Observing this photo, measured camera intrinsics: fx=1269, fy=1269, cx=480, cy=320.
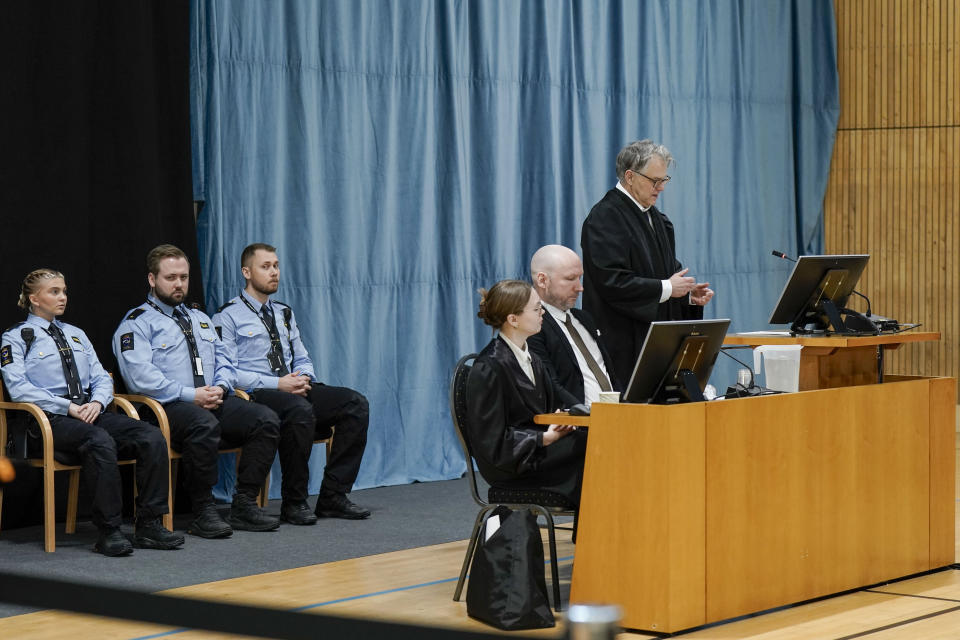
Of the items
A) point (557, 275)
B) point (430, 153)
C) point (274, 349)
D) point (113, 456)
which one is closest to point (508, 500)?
point (557, 275)

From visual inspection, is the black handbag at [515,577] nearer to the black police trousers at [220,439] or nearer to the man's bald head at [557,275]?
the man's bald head at [557,275]

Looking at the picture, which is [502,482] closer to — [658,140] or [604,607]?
[604,607]

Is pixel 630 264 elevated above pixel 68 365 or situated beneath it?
elevated above

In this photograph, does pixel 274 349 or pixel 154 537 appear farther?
pixel 274 349

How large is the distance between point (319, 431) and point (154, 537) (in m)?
1.08

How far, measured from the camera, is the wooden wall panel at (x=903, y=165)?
898 centimetres

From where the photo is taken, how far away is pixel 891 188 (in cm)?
918

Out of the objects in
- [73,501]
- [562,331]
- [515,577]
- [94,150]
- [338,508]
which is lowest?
[338,508]

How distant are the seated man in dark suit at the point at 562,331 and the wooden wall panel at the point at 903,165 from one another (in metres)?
5.31

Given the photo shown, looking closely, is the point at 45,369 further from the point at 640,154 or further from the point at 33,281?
the point at 640,154

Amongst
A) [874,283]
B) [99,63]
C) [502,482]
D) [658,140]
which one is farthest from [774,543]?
[874,283]

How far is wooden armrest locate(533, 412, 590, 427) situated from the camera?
3.69 m

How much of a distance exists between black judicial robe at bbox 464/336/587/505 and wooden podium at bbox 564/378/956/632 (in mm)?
235

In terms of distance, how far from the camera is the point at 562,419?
3.72 metres
